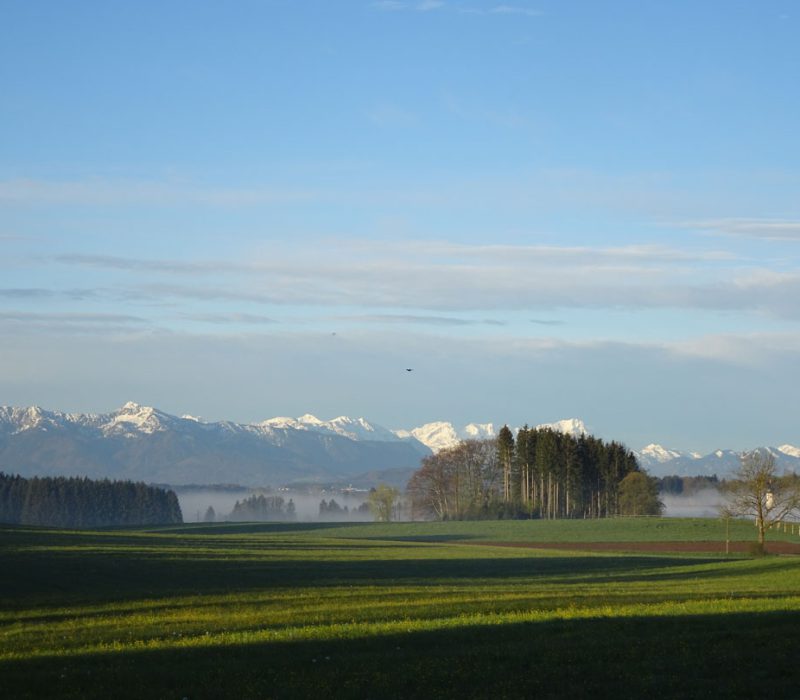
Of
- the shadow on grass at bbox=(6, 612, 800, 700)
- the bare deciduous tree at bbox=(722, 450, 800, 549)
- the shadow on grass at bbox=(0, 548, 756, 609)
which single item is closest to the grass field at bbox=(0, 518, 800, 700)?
the shadow on grass at bbox=(6, 612, 800, 700)

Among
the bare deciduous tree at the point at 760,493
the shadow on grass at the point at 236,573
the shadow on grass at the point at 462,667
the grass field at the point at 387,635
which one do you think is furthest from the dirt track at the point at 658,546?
the shadow on grass at the point at 462,667

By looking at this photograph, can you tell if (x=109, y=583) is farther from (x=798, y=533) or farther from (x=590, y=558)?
(x=798, y=533)

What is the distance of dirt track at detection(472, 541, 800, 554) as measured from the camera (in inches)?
3994

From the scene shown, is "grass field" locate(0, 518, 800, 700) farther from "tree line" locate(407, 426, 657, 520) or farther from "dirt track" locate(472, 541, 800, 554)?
"tree line" locate(407, 426, 657, 520)

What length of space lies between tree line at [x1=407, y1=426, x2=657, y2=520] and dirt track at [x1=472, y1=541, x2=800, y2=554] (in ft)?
188

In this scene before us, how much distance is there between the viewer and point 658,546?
108 metres

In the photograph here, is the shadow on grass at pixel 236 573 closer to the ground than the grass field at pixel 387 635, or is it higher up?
closer to the ground

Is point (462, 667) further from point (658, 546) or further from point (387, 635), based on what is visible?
point (658, 546)

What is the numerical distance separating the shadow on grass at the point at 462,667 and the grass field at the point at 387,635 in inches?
1.8

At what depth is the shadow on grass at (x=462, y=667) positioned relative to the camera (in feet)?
59.5

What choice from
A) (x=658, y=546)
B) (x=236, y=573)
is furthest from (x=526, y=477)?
(x=236, y=573)

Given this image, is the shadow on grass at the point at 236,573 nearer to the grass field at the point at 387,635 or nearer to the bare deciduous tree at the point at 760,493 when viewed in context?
the grass field at the point at 387,635

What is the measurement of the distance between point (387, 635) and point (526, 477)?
154m

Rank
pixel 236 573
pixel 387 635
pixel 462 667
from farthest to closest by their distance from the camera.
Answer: pixel 236 573 < pixel 387 635 < pixel 462 667
